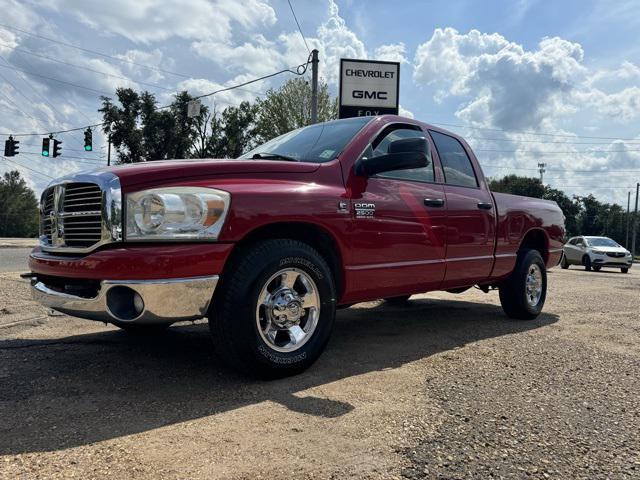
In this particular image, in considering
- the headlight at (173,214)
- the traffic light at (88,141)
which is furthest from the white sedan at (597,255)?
the traffic light at (88,141)

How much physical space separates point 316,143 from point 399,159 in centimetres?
81

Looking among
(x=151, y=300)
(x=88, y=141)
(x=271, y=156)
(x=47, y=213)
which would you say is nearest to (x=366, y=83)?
(x=271, y=156)

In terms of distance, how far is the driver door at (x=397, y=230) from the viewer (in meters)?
3.97

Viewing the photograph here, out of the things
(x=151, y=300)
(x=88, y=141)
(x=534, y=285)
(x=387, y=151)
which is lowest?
(x=534, y=285)

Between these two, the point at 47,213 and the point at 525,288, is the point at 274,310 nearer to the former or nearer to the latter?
the point at 47,213

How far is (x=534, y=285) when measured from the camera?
6.23 meters

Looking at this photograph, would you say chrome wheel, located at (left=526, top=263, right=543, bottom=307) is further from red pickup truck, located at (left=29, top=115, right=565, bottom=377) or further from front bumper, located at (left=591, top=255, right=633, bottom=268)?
front bumper, located at (left=591, top=255, right=633, bottom=268)

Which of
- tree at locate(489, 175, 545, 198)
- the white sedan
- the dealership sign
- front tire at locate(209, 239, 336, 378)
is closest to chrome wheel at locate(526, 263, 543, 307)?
front tire at locate(209, 239, 336, 378)

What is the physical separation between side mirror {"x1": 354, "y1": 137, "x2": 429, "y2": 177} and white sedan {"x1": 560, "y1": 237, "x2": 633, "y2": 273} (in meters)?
17.8

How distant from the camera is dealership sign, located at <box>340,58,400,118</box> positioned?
1678cm

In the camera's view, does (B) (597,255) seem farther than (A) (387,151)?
Yes

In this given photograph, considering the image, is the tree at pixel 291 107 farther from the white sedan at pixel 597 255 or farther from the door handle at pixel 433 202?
the door handle at pixel 433 202

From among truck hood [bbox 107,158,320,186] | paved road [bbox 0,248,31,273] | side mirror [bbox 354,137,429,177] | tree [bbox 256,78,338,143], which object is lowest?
paved road [bbox 0,248,31,273]

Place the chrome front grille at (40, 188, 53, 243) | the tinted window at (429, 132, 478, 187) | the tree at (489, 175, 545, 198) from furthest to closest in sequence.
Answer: the tree at (489, 175, 545, 198)
the tinted window at (429, 132, 478, 187)
the chrome front grille at (40, 188, 53, 243)
